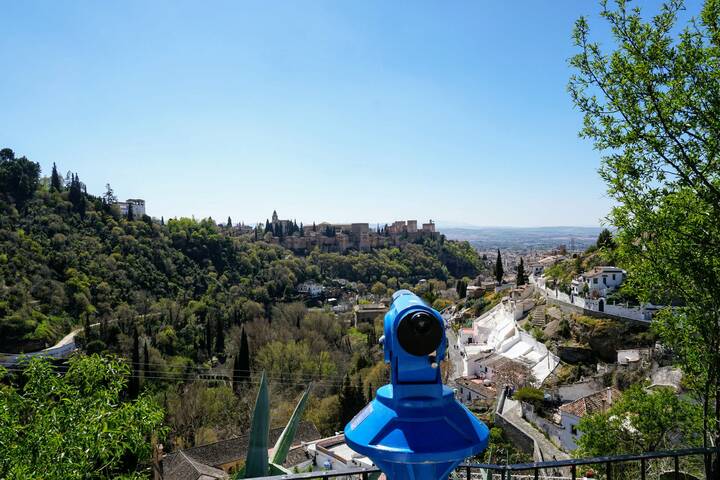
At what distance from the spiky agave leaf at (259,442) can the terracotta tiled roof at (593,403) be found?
49.0 ft

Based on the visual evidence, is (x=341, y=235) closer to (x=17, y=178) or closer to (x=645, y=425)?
(x=17, y=178)

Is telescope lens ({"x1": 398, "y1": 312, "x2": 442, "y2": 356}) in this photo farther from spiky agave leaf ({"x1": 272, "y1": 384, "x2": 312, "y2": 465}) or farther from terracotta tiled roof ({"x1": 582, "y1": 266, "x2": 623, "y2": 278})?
terracotta tiled roof ({"x1": 582, "y1": 266, "x2": 623, "y2": 278})

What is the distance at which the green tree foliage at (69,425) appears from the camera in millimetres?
3850

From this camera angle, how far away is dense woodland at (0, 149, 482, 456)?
24594 mm

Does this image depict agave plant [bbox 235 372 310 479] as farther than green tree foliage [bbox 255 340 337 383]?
No

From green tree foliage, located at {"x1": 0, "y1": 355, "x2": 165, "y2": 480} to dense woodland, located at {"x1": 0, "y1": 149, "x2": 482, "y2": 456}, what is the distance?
60.5 feet

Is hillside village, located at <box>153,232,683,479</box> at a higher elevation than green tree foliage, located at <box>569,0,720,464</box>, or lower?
lower

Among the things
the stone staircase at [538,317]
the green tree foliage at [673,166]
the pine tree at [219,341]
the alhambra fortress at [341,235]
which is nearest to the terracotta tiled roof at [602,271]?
the stone staircase at [538,317]

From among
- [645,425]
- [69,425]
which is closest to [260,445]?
[69,425]

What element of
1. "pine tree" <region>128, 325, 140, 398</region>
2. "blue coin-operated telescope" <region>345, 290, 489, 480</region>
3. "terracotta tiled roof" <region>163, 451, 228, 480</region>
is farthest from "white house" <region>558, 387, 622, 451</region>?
"pine tree" <region>128, 325, 140, 398</region>

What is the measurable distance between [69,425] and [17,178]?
50091mm

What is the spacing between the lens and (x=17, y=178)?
1718 inches

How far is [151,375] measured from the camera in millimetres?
27641

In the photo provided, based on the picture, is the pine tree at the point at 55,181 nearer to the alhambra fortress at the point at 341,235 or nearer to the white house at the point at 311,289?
the white house at the point at 311,289
